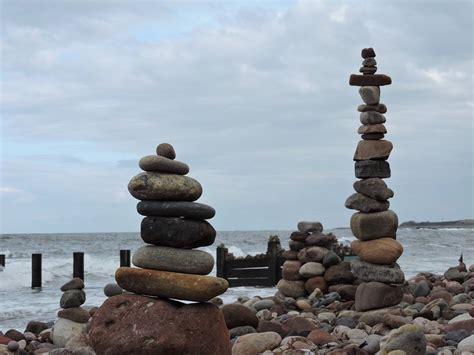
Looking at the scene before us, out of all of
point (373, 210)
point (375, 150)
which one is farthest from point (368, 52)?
point (373, 210)

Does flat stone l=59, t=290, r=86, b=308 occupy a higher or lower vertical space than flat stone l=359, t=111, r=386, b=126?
lower

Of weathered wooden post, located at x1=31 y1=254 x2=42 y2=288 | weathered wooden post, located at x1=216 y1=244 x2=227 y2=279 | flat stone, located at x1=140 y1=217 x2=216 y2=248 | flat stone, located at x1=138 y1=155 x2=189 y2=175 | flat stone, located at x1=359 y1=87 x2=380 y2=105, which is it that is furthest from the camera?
weathered wooden post, located at x1=31 y1=254 x2=42 y2=288

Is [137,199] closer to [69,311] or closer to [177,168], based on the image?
[177,168]

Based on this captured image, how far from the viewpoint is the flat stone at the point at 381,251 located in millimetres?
13812

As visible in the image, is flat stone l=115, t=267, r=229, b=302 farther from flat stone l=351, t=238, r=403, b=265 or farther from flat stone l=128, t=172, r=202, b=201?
flat stone l=351, t=238, r=403, b=265

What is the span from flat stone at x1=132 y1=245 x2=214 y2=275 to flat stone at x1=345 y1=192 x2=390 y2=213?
5.50m

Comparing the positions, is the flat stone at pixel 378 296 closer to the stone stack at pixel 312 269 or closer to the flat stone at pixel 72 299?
the stone stack at pixel 312 269

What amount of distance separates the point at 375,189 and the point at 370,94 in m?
1.67

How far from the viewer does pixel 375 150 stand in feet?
47.1

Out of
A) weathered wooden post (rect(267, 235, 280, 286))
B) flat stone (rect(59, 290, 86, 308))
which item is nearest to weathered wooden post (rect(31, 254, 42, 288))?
weathered wooden post (rect(267, 235, 280, 286))

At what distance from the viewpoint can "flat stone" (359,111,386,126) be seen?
1438 cm

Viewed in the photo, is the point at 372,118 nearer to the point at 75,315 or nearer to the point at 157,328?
the point at 75,315

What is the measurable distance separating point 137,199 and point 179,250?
2.55 feet

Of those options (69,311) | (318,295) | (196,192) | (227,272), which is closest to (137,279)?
(196,192)
